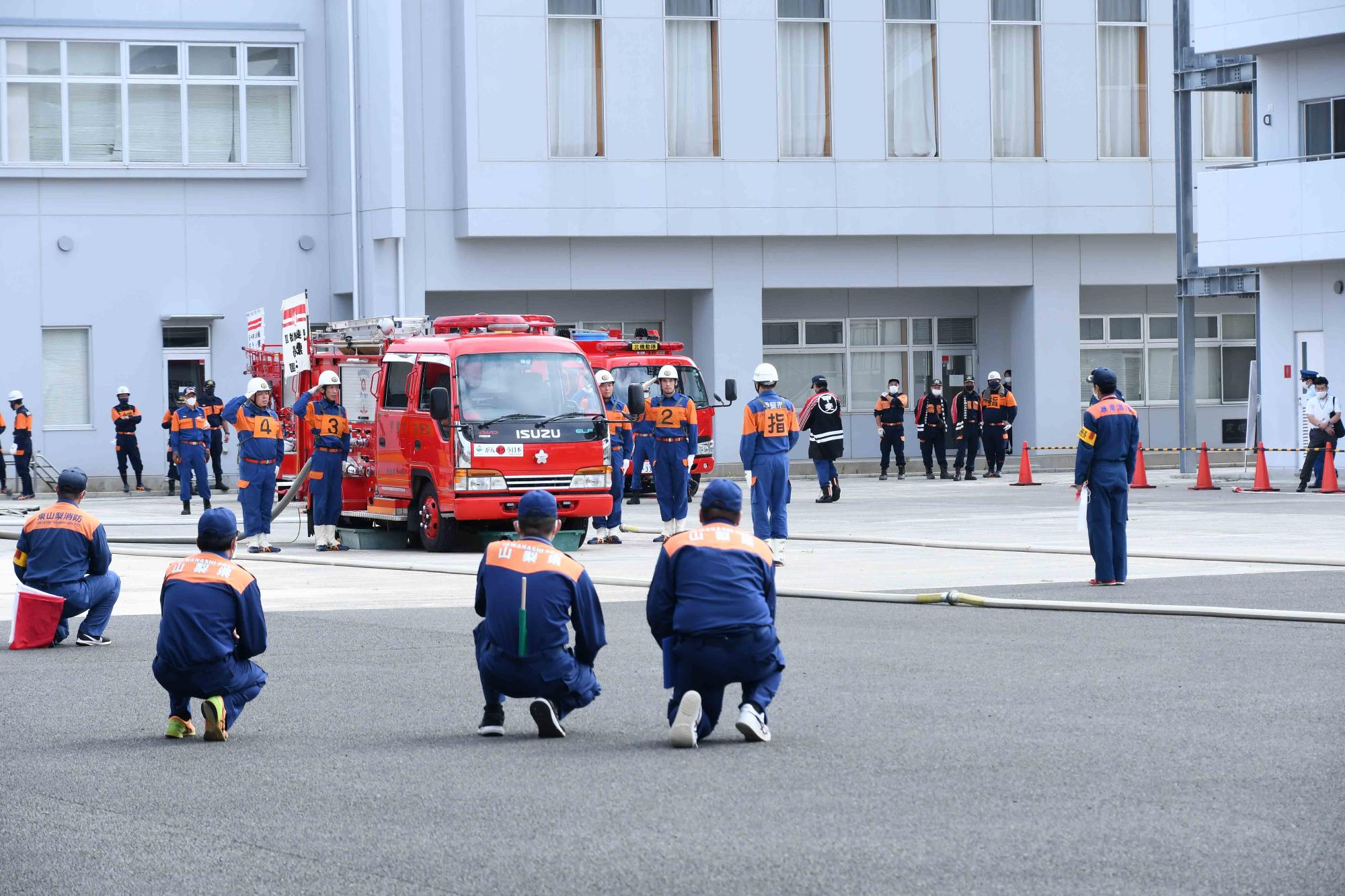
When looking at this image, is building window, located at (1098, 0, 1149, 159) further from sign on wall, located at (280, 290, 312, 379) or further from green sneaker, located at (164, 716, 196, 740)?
green sneaker, located at (164, 716, 196, 740)

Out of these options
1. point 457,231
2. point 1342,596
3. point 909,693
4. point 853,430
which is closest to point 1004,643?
point 909,693

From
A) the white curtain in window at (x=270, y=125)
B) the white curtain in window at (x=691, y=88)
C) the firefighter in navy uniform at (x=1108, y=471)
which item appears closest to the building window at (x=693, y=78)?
the white curtain in window at (x=691, y=88)

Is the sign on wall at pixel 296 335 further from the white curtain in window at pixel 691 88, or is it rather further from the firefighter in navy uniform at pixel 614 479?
the white curtain in window at pixel 691 88

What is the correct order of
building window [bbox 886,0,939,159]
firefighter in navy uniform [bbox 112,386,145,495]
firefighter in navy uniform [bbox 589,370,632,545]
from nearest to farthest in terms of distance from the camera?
firefighter in navy uniform [bbox 589,370,632,545]
firefighter in navy uniform [bbox 112,386,145,495]
building window [bbox 886,0,939,159]

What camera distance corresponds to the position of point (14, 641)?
44.5 ft

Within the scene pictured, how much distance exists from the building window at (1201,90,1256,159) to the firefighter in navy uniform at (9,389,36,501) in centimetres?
2509

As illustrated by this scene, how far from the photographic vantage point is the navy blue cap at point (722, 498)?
369 inches

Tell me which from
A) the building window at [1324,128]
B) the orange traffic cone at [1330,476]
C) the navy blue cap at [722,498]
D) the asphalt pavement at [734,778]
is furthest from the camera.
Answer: the building window at [1324,128]

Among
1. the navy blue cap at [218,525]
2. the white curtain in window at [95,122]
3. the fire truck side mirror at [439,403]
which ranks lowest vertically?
the navy blue cap at [218,525]

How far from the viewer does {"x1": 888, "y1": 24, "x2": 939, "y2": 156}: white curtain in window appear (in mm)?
39438

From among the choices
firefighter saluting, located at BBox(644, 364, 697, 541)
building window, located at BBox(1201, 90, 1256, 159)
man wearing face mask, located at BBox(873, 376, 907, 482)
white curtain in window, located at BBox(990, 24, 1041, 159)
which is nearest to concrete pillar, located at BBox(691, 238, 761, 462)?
man wearing face mask, located at BBox(873, 376, 907, 482)

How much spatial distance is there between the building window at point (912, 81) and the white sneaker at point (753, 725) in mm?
31336

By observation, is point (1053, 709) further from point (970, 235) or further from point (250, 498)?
point (970, 235)

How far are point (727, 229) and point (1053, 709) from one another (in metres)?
29.0
